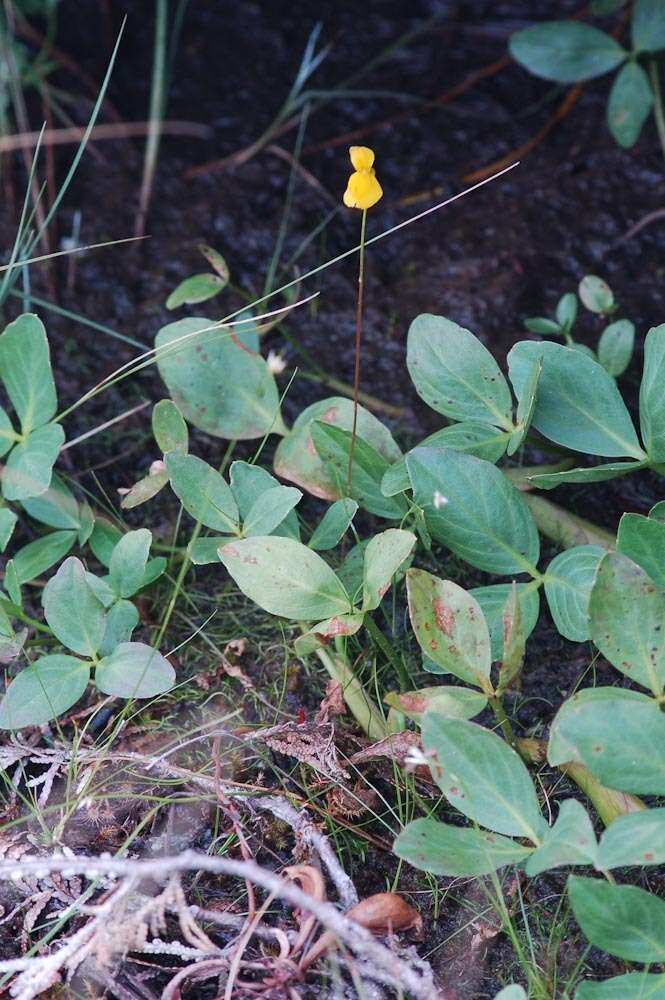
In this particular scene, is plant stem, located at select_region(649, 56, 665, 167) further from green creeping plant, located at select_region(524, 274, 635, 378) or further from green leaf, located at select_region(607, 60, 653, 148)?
green creeping plant, located at select_region(524, 274, 635, 378)

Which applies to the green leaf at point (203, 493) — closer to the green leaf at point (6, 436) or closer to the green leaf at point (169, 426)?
the green leaf at point (169, 426)

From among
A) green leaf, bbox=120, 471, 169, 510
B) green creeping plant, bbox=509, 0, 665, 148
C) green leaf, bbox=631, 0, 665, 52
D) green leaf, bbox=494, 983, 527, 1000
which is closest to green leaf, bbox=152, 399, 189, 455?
green leaf, bbox=120, 471, 169, 510

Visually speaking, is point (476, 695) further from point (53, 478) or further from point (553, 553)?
point (53, 478)

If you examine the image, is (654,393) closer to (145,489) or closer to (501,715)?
(501,715)

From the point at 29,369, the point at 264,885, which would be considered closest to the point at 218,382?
the point at 29,369

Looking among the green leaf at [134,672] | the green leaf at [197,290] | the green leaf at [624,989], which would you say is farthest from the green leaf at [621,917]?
the green leaf at [197,290]

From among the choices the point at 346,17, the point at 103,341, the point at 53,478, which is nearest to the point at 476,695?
the point at 53,478
